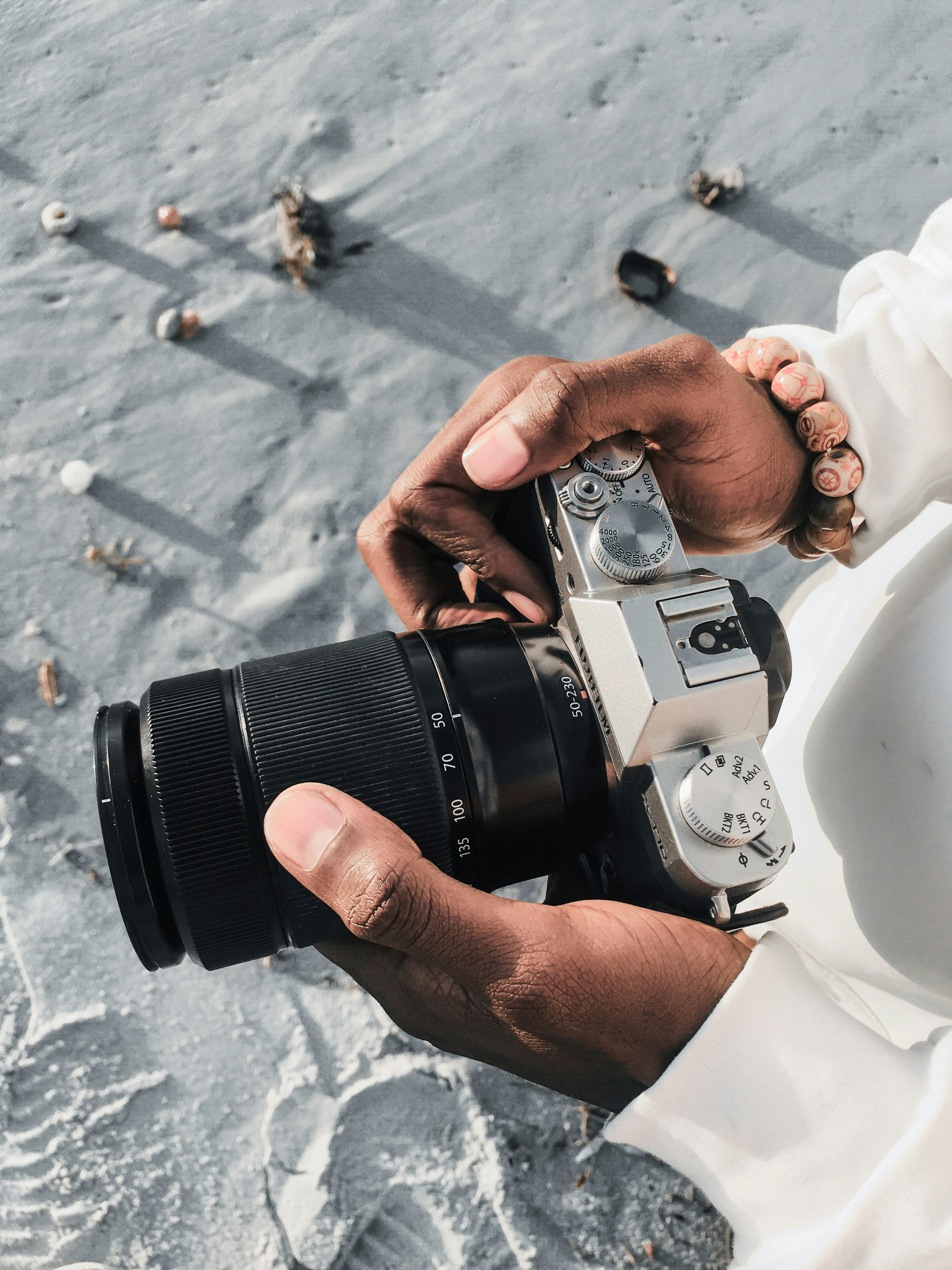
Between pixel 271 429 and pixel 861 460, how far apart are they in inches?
35.2

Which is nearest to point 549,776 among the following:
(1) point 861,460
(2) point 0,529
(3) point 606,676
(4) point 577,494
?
(3) point 606,676

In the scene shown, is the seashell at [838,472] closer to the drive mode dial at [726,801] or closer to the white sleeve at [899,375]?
the white sleeve at [899,375]

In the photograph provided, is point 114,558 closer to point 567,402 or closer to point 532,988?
point 567,402

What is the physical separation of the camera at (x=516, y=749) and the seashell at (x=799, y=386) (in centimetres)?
18

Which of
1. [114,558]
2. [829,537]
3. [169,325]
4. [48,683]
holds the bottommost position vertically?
[48,683]

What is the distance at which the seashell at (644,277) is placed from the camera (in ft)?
4.77

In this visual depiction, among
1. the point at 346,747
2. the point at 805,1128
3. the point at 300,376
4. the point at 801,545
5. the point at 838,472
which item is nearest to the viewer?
the point at 805,1128

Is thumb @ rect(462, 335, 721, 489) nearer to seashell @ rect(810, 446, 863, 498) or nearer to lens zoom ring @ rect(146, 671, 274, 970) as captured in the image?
seashell @ rect(810, 446, 863, 498)

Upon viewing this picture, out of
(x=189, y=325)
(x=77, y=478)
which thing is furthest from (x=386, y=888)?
(x=189, y=325)

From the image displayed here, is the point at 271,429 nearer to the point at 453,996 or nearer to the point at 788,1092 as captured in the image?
the point at 453,996

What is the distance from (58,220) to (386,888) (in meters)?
1.35

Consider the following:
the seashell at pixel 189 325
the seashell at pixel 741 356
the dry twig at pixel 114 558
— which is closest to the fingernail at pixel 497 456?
the seashell at pixel 741 356

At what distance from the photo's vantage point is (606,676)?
2.27 ft

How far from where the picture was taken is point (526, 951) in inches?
24.6
